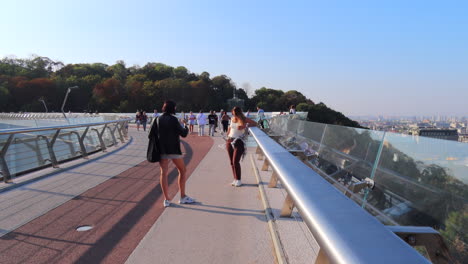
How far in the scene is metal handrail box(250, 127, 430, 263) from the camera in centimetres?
121

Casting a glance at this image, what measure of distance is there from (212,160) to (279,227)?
21.5 feet

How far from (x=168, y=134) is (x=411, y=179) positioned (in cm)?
382

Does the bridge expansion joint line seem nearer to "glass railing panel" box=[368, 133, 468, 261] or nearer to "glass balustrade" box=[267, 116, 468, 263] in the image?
"glass balustrade" box=[267, 116, 468, 263]

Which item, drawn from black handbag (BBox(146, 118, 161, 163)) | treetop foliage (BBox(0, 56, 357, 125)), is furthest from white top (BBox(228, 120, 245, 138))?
treetop foliage (BBox(0, 56, 357, 125))

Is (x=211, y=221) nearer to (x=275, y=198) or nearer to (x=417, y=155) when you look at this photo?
(x=275, y=198)

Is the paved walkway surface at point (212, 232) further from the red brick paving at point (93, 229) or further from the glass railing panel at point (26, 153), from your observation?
the glass railing panel at point (26, 153)

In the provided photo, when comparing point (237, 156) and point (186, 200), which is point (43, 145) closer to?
point (186, 200)

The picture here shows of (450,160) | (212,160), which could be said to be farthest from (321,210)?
(212,160)

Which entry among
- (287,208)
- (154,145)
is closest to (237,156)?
(154,145)

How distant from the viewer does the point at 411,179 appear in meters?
3.00

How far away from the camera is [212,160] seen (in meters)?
10.8

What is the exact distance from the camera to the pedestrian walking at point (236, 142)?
7137 millimetres

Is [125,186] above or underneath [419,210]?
underneath

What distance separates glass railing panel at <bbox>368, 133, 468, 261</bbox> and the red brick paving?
2985 millimetres
